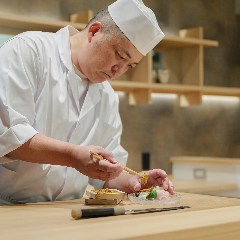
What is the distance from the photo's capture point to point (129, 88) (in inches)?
130

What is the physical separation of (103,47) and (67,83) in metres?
0.20

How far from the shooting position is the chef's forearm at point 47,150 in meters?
1.20

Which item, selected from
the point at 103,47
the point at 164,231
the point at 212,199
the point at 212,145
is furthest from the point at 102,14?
the point at 212,145

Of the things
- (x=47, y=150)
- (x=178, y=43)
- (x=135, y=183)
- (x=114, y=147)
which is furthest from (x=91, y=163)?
(x=178, y=43)

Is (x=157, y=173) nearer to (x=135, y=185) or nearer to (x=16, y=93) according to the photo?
(x=135, y=185)

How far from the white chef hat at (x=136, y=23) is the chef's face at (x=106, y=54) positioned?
31mm

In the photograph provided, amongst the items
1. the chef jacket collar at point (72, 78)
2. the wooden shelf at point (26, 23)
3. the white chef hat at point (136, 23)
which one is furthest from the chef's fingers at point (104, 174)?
the wooden shelf at point (26, 23)

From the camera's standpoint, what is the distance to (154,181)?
1.52m

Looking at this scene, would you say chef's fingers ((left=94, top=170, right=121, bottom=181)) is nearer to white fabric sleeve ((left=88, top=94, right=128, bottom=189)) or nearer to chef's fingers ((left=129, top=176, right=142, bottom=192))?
chef's fingers ((left=129, top=176, right=142, bottom=192))

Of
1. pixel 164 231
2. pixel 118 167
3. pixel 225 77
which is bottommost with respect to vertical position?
pixel 164 231

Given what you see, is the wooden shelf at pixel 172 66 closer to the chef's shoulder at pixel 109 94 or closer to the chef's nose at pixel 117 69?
the chef's shoulder at pixel 109 94

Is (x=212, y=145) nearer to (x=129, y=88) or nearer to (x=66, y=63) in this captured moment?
(x=129, y=88)

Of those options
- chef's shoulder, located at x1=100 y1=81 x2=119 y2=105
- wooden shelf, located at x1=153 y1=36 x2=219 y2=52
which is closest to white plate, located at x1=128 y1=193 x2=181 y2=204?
chef's shoulder, located at x1=100 y1=81 x2=119 y2=105

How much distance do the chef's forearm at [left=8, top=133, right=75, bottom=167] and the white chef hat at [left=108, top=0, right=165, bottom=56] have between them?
487 millimetres
